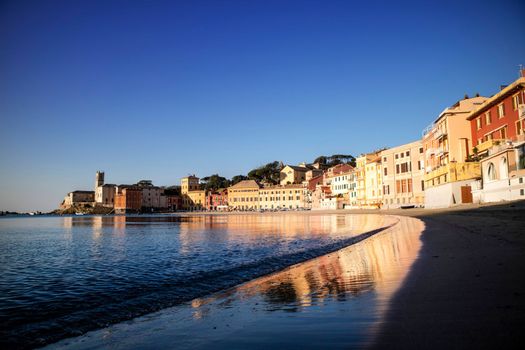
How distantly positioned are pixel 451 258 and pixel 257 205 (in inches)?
5630

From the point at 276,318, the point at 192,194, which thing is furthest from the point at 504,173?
the point at 192,194

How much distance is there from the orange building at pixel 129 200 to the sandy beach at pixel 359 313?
191343 mm

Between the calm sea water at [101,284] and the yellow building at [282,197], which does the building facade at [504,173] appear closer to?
the calm sea water at [101,284]

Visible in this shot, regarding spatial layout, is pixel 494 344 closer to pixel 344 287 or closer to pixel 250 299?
pixel 344 287

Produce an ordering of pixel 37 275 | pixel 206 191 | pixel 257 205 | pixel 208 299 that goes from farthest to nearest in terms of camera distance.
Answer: pixel 206 191 < pixel 257 205 < pixel 37 275 < pixel 208 299

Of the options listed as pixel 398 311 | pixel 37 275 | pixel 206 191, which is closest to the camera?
pixel 398 311

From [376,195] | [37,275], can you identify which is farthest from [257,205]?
[37,275]

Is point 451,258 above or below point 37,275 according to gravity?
above

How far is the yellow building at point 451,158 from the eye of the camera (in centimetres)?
4222

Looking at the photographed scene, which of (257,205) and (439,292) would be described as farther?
(257,205)

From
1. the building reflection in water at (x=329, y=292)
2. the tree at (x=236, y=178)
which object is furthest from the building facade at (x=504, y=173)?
the tree at (x=236, y=178)

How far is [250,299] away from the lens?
7.79m

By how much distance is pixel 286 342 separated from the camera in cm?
449

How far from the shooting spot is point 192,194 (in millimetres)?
185250
